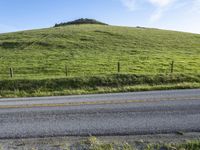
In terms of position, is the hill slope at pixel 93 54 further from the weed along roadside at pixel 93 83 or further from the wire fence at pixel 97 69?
the weed along roadside at pixel 93 83

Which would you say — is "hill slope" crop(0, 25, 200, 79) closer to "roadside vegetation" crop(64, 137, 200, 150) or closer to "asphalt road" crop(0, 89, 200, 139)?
"asphalt road" crop(0, 89, 200, 139)

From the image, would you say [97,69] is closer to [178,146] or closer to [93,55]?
[93,55]

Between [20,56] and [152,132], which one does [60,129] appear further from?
[20,56]

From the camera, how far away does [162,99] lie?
1221 cm

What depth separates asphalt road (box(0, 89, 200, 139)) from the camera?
8.15m

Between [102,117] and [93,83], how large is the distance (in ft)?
32.9

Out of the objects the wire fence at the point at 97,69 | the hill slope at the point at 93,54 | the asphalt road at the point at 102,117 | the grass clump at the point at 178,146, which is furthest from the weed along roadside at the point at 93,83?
the grass clump at the point at 178,146

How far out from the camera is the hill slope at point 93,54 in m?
27.0

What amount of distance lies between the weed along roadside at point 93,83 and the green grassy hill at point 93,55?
33.3 inches

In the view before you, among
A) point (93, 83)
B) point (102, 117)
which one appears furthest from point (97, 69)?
point (102, 117)

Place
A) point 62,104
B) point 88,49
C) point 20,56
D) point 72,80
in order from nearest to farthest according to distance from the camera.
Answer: point 62,104 → point 72,80 → point 20,56 → point 88,49

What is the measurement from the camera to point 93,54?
37.8m

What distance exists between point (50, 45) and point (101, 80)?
25.9m

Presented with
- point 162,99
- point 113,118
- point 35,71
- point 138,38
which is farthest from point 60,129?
point 138,38
